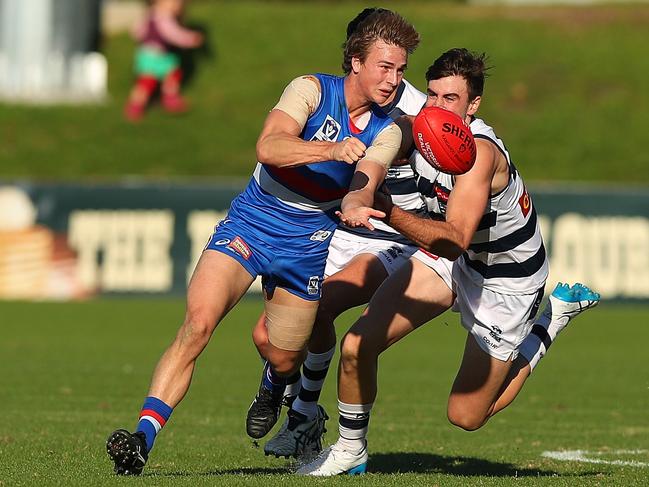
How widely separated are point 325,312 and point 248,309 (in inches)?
477

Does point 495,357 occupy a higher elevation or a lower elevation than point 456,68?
lower

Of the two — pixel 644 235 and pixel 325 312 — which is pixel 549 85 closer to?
pixel 644 235

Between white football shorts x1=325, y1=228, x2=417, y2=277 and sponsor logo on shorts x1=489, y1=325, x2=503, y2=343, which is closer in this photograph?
sponsor logo on shorts x1=489, y1=325, x2=503, y2=343

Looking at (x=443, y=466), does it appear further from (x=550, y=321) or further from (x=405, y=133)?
(x=405, y=133)

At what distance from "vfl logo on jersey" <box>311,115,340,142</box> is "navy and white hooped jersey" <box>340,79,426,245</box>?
2.74 feet

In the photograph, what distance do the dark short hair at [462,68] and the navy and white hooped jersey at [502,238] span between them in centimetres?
23

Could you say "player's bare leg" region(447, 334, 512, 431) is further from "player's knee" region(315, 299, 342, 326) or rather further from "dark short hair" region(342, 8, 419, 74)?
"dark short hair" region(342, 8, 419, 74)

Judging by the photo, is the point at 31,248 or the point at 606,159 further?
the point at 606,159

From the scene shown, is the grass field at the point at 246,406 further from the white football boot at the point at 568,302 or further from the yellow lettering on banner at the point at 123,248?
the yellow lettering on banner at the point at 123,248

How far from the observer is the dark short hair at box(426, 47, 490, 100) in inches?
295

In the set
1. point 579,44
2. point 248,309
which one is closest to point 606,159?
point 579,44

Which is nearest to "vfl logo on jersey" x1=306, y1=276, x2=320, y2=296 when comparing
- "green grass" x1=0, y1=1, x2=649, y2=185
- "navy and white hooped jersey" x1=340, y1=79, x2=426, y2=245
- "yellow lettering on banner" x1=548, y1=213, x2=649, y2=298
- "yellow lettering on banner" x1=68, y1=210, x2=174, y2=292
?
"navy and white hooped jersey" x1=340, y1=79, x2=426, y2=245

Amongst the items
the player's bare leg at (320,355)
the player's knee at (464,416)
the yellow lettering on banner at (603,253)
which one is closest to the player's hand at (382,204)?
the player's knee at (464,416)

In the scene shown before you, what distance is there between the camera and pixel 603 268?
20.1 meters
